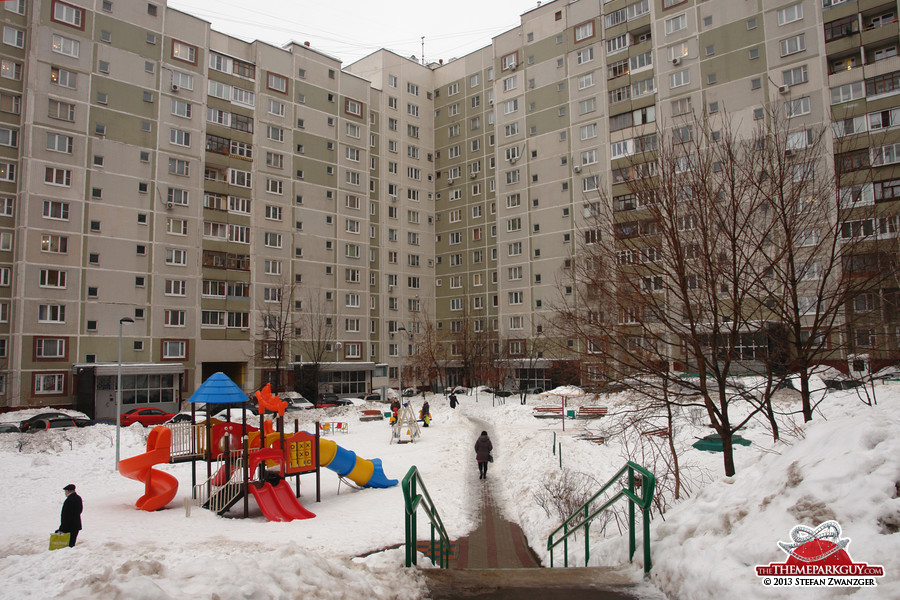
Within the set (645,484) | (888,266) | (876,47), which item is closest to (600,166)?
(876,47)

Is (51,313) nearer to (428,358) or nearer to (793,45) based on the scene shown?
(428,358)

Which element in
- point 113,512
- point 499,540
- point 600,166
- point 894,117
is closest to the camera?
point 499,540

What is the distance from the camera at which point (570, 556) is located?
1005cm

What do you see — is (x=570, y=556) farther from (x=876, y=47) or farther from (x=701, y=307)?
(x=876, y=47)

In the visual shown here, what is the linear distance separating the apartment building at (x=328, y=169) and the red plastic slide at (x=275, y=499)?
23.5 m

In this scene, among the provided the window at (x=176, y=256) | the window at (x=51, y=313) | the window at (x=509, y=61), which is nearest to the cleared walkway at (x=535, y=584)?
the window at (x=51, y=313)

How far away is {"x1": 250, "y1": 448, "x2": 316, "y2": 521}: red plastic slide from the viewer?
551 inches

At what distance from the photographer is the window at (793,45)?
43.7m

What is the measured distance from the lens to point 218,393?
15.4m

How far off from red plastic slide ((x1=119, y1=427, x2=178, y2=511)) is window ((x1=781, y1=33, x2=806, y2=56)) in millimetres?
49132

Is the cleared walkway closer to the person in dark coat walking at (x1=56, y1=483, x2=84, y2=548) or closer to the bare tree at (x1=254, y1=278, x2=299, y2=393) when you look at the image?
the person in dark coat walking at (x1=56, y1=483, x2=84, y2=548)

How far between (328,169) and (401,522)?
49375 mm

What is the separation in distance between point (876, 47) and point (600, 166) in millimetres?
21262
